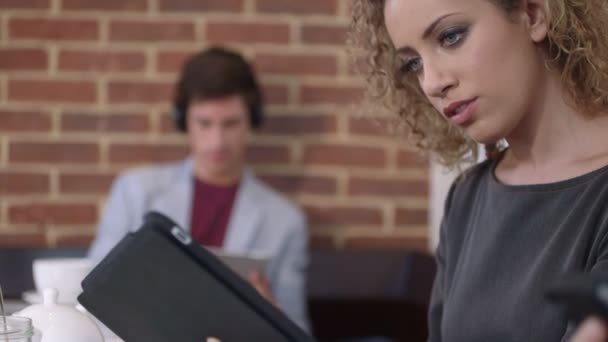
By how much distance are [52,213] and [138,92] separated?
0.39m

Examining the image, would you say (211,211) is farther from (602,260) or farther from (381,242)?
(602,260)

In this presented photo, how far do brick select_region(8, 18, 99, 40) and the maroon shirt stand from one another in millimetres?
487

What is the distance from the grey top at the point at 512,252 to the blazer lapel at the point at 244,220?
1.27 metres

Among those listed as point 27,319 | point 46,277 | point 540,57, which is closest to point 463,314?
point 540,57

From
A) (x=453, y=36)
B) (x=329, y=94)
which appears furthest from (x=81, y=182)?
(x=453, y=36)

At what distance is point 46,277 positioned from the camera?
149 centimetres

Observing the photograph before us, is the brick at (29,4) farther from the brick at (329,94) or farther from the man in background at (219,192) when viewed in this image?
the brick at (329,94)

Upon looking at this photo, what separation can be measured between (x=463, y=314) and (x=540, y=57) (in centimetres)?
31

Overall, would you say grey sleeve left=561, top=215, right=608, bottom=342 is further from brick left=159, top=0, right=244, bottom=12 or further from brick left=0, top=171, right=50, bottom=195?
brick left=0, top=171, right=50, bottom=195

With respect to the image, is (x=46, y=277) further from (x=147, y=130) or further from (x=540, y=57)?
(x=147, y=130)

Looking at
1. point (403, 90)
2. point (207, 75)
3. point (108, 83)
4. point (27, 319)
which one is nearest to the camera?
point (27, 319)

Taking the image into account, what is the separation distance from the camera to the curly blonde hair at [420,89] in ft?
3.67

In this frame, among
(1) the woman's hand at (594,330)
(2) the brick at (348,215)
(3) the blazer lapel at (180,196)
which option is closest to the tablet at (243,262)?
(3) the blazer lapel at (180,196)

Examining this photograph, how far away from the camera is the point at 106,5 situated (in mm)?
2672
